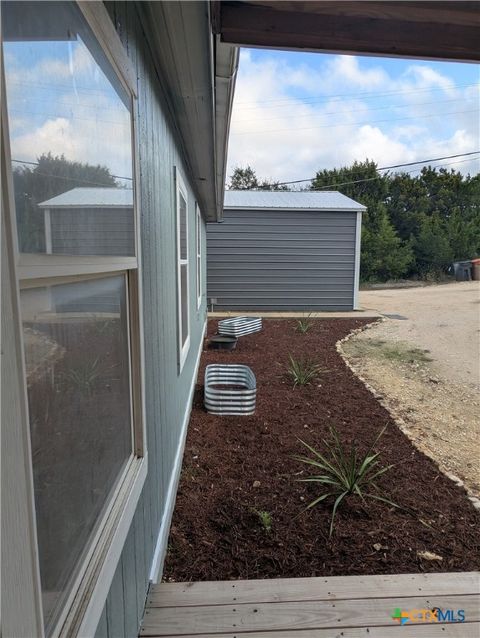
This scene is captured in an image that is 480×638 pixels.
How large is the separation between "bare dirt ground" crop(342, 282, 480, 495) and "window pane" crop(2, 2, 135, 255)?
325 centimetres

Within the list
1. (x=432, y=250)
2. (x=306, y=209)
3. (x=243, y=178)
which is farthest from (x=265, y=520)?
(x=243, y=178)

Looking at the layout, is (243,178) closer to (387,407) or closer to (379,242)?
(379,242)

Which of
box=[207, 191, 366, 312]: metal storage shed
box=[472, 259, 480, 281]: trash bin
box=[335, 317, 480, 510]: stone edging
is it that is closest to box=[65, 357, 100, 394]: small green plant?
box=[335, 317, 480, 510]: stone edging

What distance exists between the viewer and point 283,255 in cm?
1190

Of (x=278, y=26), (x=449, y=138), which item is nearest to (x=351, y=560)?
(x=278, y=26)

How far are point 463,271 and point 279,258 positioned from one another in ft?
53.6

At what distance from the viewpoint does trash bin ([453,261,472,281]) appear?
22.8m

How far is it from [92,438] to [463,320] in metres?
11.5

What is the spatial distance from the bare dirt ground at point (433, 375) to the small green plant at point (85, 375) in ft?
9.99

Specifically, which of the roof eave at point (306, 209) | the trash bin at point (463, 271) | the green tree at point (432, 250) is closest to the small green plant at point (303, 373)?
the roof eave at point (306, 209)

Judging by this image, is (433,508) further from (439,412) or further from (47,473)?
(47,473)

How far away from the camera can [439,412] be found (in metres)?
4.66

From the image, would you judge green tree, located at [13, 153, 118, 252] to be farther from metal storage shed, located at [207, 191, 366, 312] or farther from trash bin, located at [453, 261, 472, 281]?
trash bin, located at [453, 261, 472, 281]

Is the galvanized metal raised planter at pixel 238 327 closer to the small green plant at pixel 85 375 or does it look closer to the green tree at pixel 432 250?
the small green plant at pixel 85 375
